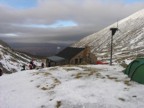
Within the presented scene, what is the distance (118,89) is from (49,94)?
5987 millimetres

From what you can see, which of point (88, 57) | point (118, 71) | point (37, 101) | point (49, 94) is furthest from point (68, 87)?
point (88, 57)

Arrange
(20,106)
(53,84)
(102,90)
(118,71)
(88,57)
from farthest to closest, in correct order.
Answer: (88,57) < (118,71) < (53,84) < (102,90) < (20,106)

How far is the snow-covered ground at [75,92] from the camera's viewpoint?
2058cm

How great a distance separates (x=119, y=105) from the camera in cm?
1973

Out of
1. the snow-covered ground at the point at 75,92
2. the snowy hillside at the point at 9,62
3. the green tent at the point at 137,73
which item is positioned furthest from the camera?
the snowy hillside at the point at 9,62

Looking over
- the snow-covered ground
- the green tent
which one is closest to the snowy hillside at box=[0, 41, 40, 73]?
the snow-covered ground

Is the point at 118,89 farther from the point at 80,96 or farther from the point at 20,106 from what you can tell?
the point at 20,106

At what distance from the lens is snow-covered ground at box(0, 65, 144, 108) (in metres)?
→ 20.6

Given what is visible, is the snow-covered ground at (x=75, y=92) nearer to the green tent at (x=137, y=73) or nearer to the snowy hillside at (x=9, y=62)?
the green tent at (x=137, y=73)

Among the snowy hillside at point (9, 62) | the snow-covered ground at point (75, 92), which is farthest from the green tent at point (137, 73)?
the snowy hillside at point (9, 62)

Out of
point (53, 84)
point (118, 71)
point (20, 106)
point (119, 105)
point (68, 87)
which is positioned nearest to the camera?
point (119, 105)

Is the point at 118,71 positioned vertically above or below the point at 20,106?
above

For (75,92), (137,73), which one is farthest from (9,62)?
(75,92)

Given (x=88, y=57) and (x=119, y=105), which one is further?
(x=88, y=57)
